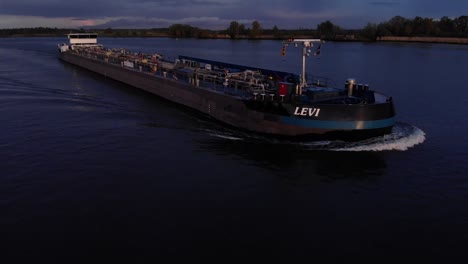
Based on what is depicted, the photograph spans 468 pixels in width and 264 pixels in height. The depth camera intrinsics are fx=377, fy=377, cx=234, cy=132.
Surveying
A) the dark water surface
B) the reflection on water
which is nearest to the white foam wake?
the dark water surface

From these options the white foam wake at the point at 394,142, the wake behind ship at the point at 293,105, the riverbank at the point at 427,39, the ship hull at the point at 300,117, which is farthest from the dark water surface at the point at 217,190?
the riverbank at the point at 427,39

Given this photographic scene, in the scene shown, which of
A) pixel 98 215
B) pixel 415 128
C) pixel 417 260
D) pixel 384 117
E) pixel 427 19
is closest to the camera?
pixel 417 260

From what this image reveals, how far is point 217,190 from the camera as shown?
18.0 meters

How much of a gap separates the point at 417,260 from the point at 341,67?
2441 inches

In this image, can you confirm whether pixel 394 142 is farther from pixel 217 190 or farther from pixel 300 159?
pixel 217 190

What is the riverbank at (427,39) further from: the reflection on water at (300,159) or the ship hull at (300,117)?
the reflection on water at (300,159)

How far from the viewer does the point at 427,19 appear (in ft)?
603

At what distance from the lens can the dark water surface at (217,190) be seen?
543 inches

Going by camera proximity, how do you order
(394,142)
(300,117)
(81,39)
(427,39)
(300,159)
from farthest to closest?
(427,39), (81,39), (394,142), (300,117), (300,159)

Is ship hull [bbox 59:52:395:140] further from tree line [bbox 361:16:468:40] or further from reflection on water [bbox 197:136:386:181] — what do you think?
tree line [bbox 361:16:468:40]

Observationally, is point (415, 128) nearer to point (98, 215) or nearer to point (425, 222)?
point (425, 222)

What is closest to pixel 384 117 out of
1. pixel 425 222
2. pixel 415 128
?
pixel 415 128

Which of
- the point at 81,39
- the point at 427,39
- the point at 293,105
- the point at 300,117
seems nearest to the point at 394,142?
the point at 300,117

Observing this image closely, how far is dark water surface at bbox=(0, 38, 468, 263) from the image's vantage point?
13.8 metres
